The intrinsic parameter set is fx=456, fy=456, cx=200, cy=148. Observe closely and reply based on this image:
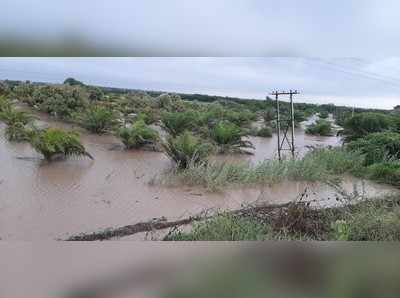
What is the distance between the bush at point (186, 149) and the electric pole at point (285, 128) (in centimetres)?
54

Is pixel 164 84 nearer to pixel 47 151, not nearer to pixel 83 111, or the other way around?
pixel 83 111

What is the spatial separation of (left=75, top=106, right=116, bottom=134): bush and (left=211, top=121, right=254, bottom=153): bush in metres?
0.56

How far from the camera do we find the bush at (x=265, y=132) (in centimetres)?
281

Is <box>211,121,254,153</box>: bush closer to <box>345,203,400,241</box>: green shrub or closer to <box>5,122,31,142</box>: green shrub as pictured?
<box>345,203,400,241</box>: green shrub

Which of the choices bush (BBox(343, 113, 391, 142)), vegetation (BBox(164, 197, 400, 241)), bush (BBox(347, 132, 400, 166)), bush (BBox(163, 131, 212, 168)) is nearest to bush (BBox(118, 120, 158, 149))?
bush (BBox(163, 131, 212, 168))

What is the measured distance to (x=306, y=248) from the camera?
555mm

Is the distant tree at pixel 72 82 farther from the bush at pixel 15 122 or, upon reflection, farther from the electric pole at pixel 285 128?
the electric pole at pixel 285 128


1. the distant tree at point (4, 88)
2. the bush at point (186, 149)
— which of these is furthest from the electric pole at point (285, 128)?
the distant tree at point (4, 88)

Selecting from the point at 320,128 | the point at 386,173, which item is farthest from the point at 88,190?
the point at 386,173

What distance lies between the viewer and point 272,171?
3295 mm

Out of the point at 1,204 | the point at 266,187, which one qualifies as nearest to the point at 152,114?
the point at 1,204

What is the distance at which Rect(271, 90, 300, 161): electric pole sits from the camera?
2.03 metres

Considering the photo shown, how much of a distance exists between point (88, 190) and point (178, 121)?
24.7 inches

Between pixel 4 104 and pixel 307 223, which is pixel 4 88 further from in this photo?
pixel 307 223
